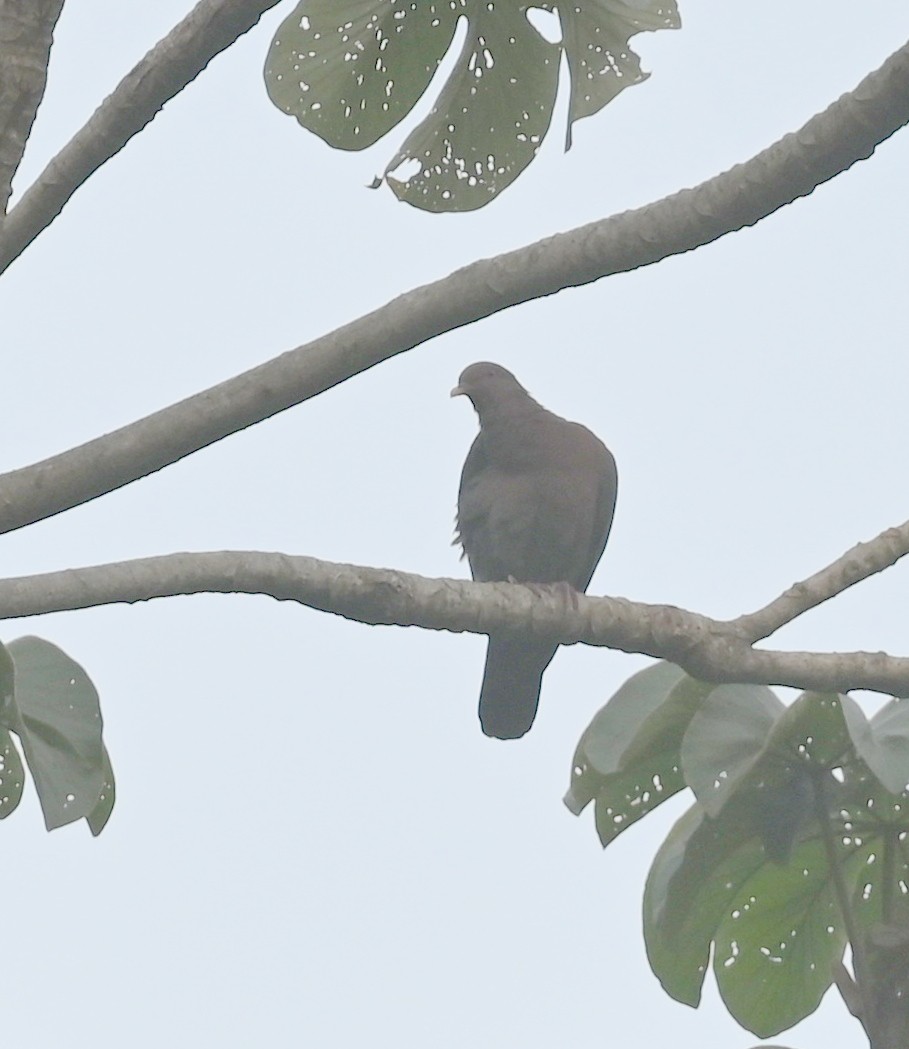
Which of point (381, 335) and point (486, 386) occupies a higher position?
point (486, 386)

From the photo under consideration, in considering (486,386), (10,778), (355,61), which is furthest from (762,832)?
(486,386)

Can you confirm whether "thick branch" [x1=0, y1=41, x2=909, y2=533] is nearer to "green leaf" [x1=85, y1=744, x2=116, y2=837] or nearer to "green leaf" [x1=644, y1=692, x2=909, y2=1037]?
"green leaf" [x1=85, y1=744, x2=116, y2=837]

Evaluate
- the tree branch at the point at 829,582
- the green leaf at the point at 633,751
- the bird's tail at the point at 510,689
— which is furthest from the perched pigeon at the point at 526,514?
the tree branch at the point at 829,582

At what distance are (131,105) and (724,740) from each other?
157cm

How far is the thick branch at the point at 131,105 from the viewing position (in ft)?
7.27

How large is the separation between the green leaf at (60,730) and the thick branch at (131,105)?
0.79 metres

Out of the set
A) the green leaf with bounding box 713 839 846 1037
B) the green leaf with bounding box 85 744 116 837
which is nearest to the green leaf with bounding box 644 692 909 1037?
the green leaf with bounding box 713 839 846 1037

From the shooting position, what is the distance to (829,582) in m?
2.96

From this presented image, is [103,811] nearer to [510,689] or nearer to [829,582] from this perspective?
[829,582]

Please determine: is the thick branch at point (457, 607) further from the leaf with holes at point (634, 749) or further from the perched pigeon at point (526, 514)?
the perched pigeon at point (526, 514)

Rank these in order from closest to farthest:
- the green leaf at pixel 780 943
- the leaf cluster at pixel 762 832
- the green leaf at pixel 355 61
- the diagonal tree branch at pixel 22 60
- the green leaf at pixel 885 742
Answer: the diagonal tree branch at pixel 22 60
the green leaf at pixel 885 742
the leaf cluster at pixel 762 832
the green leaf at pixel 355 61
the green leaf at pixel 780 943

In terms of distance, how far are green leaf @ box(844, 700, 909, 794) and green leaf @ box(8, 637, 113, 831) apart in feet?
4.56

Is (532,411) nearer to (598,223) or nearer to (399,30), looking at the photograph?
(399,30)

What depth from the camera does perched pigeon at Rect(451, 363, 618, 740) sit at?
15.4 ft
